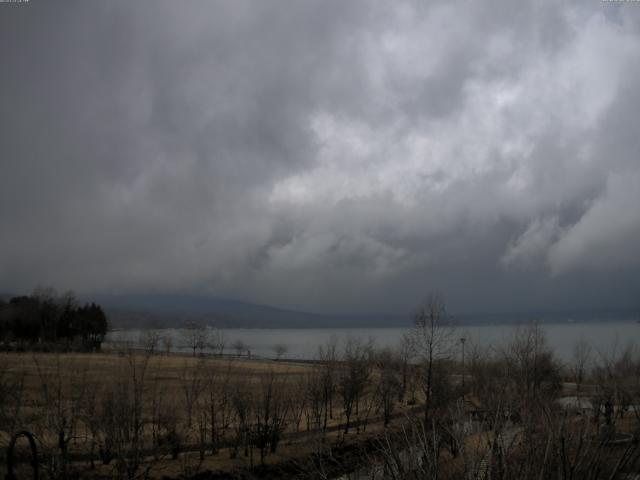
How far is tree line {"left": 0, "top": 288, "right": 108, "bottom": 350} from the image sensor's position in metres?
126

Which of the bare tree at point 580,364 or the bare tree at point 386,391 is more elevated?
the bare tree at point 580,364

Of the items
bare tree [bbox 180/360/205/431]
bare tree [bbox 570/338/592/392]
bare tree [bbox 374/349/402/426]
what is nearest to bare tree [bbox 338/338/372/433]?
bare tree [bbox 374/349/402/426]

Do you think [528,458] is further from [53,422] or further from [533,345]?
[533,345]

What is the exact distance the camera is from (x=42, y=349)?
358 feet

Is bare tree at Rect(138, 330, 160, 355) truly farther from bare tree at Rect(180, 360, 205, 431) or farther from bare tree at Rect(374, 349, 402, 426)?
bare tree at Rect(374, 349, 402, 426)

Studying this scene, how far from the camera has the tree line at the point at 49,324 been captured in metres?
126

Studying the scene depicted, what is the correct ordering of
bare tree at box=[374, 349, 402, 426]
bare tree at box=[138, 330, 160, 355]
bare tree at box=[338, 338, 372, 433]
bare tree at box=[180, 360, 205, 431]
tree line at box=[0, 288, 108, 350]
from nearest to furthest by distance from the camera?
bare tree at box=[180, 360, 205, 431] < bare tree at box=[338, 338, 372, 433] < bare tree at box=[374, 349, 402, 426] < bare tree at box=[138, 330, 160, 355] < tree line at box=[0, 288, 108, 350]

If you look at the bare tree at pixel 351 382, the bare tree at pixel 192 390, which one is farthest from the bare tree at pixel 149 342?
→ the bare tree at pixel 351 382

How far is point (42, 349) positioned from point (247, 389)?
271ft

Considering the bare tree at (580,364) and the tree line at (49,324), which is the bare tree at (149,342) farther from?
the bare tree at (580,364)

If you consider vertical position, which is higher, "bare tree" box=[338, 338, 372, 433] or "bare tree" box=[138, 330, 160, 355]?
"bare tree" box=[138, 330, 160, 355]

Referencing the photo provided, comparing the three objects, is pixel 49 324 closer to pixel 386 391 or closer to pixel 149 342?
pixel 149 342

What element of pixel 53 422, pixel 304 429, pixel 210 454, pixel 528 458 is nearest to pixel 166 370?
pixel 304 429

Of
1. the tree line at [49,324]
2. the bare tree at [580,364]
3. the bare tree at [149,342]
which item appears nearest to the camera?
the bare tree at [149,342]
